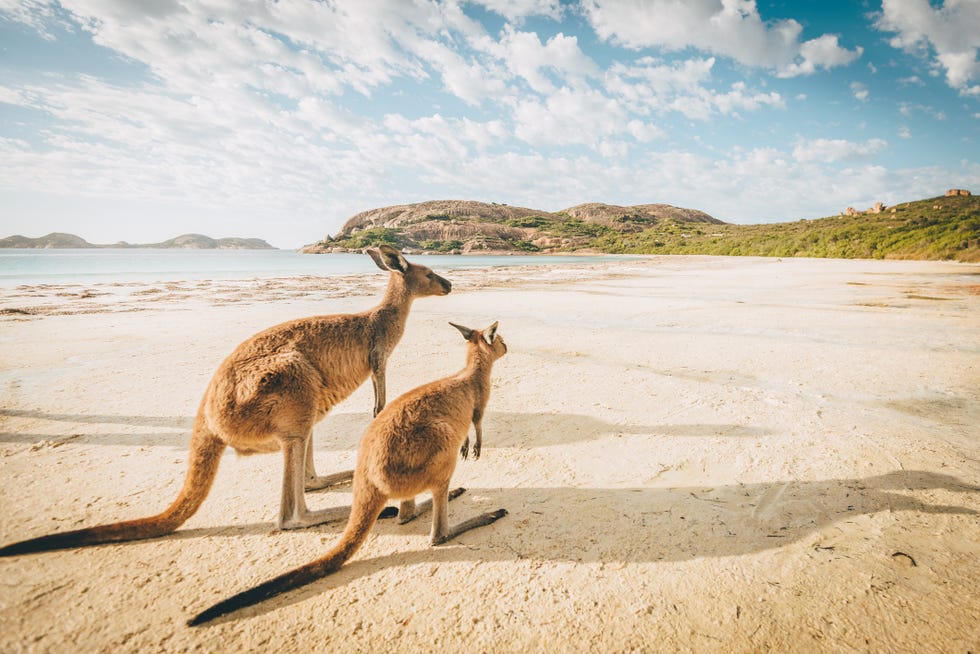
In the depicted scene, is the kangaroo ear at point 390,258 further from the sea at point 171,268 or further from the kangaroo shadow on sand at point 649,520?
the sea at point 171,268

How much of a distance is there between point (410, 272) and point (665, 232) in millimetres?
98968

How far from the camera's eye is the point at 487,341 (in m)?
3.73

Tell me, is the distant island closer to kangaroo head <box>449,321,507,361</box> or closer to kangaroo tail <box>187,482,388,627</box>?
kangaroo head <box>449,321,507,361</box>

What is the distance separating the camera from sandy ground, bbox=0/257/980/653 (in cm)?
187

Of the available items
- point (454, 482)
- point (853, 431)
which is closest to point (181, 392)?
point (454, 482)

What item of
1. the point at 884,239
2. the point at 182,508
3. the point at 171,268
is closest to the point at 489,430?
the point at 182,508

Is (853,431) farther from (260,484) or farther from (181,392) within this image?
(181,392)

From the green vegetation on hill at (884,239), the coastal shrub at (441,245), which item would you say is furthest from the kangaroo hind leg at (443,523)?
the coastal shrub at (441,245)

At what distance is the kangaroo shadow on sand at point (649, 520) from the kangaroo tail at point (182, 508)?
11.1 inches

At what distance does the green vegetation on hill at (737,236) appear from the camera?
99.6 feet

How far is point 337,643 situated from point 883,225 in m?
57.2

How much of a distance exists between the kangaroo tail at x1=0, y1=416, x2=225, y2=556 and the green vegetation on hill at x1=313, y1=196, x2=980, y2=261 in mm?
37169

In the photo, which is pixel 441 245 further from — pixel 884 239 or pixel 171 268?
pixel 884 239

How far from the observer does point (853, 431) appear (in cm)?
374
